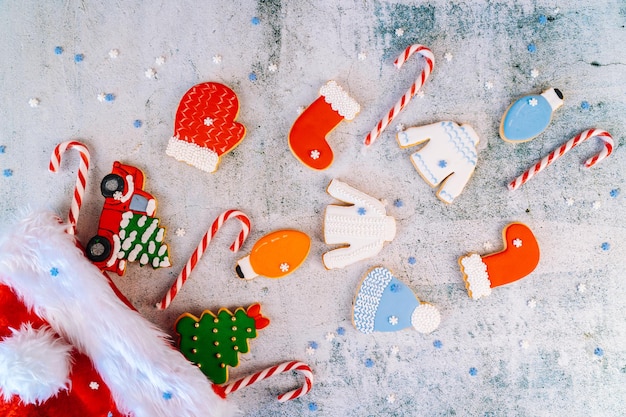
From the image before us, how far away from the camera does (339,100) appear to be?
1838mm

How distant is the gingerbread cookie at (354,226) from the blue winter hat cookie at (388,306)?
111 millimetres

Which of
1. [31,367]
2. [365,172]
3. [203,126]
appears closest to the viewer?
[31,367]

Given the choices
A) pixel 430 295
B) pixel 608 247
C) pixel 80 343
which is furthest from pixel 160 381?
pixel 608 247

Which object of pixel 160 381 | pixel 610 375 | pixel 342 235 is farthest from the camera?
pixel 610 375

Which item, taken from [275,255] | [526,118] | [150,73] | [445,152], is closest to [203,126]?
[150,73]

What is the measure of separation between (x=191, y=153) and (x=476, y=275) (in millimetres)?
1145

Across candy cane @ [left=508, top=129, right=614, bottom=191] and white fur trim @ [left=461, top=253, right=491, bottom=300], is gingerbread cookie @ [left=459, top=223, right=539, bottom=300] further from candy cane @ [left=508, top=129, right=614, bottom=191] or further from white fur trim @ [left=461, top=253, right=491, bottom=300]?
candy cane @ [left=508, top=129, right=614, bottom=191]

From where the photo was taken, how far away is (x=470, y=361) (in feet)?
6.46

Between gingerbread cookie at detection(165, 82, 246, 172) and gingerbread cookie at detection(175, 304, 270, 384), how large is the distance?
55 centimetres

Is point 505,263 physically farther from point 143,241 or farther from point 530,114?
point 143,241

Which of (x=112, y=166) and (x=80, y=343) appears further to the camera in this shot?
(x=112, y=166)

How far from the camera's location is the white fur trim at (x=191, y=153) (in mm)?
1803

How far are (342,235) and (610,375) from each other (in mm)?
→ 1222

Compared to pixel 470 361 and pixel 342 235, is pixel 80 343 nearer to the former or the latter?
pixel 342 235
